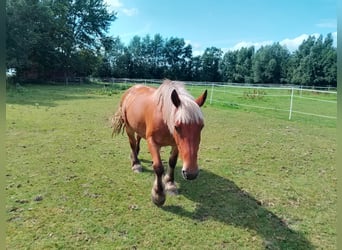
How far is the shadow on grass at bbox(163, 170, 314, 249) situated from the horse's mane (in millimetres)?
1023

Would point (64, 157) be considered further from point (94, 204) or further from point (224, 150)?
point (224, 150)

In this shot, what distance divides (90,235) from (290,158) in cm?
373

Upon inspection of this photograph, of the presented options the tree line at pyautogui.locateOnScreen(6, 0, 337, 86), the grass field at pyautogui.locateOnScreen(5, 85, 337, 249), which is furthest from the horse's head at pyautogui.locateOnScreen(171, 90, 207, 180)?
the tree line at pyautogui.locateOnScreen(6, 0, 337, 86)

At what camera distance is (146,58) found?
44406 millimetres

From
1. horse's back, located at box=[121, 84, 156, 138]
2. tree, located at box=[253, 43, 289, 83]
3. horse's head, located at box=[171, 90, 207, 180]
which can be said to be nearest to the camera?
horse's head, located at box=[171, 90, 207, 180]

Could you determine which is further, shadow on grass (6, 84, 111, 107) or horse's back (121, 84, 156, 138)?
shadow on grass (6, 84, 111, 107)

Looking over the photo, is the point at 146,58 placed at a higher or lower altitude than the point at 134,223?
higher

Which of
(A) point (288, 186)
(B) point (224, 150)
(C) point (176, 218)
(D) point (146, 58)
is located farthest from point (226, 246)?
(D) point (146, 58)

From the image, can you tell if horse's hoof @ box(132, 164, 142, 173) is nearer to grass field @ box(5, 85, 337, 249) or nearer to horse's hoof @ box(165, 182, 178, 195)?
grass field @ box(5, 85, 337, 249)

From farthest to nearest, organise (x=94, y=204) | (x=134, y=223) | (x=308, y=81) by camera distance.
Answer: (x=308, y=81), (x=94, y=204), (x=134, y=223)

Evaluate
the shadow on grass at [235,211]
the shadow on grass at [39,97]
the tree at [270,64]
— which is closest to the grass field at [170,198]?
the shadow on grass at [235,211]


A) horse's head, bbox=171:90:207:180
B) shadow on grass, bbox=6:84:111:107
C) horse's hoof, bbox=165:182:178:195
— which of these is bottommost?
horse's hoof, bbox=165:182:178:195

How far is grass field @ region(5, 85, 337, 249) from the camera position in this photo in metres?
2.54

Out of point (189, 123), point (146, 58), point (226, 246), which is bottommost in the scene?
point (226, 246)
